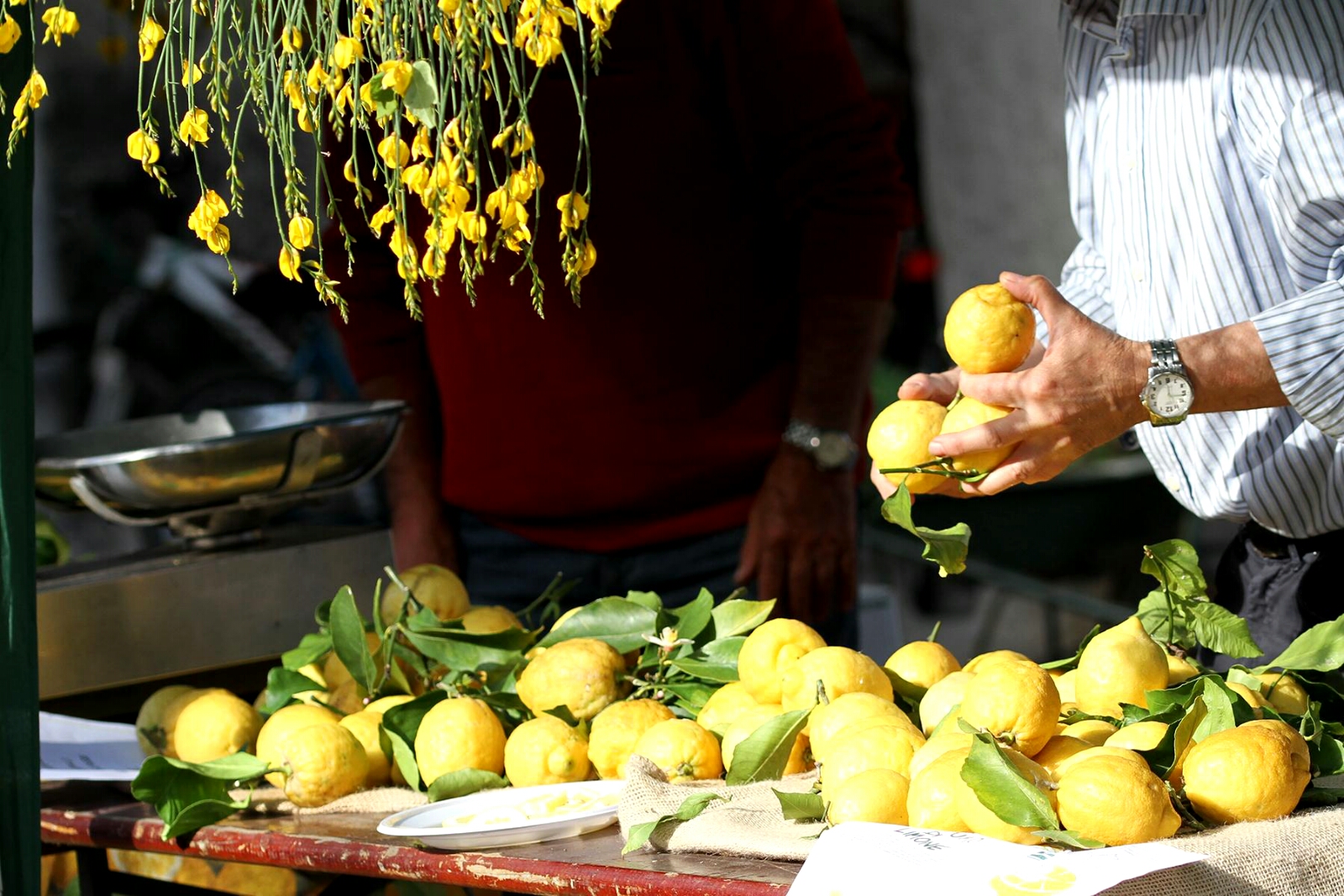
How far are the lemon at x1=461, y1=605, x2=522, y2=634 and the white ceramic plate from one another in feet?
1.06

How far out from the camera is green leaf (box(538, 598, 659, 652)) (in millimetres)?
1639

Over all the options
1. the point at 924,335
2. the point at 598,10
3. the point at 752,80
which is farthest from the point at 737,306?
the point at 924,335

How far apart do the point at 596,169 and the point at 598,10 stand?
4.64 ft

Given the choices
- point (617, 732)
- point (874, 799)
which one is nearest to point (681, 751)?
point (617, 732)

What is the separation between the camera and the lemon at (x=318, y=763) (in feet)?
4.98

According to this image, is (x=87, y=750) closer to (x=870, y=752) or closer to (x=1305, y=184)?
(x=870, y=752)

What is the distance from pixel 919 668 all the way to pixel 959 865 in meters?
0.48

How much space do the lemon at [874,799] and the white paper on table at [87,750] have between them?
3.09 ft

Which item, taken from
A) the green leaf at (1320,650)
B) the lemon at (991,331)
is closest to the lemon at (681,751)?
the lemon at (991,331)

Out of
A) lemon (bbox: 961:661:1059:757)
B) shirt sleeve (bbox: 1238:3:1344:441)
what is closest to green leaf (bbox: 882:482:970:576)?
lemon (bbox: 961:661:1059:757)

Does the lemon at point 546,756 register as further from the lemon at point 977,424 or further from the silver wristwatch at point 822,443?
the silver wristwatch at point 822,443

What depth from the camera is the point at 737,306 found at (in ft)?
8.82

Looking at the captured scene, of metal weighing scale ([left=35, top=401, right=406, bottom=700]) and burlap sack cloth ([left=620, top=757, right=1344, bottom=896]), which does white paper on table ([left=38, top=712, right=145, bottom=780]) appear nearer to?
metal weighing scale ([left=35, top=401, right=406, bottom=700])

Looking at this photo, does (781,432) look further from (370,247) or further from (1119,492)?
(1119,492)
